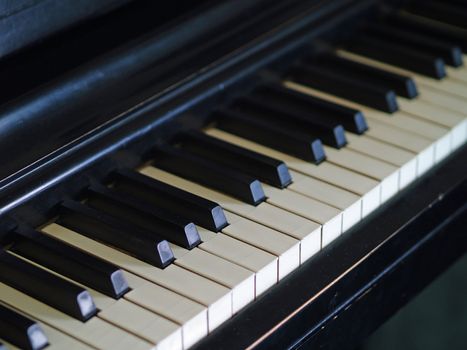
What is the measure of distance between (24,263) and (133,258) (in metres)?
0.14

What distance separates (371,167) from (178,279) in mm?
403

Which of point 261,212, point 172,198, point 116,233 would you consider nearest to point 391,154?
point 261,212

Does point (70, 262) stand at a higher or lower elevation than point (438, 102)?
higher

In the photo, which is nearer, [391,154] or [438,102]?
[391,154]

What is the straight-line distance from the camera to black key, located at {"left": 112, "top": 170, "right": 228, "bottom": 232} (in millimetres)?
1423

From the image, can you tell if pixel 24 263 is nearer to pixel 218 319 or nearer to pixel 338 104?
pixel 218 319

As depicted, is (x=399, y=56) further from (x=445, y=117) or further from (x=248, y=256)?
(x=248, y=256)

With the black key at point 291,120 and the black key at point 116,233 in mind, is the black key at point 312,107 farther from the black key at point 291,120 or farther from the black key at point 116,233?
the black key at point 116,233

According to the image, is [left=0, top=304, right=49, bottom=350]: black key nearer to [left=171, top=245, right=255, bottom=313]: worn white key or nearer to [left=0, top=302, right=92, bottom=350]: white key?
[left=0, top=302, right=92, bottom=350]: white key

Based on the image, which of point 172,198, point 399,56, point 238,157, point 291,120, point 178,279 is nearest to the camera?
point 178,279

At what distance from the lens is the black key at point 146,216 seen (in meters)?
1.38

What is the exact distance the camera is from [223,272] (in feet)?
4.36

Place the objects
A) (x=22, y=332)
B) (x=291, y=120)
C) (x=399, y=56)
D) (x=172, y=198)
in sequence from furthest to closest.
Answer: (x=399, y=56)
(x=291, y=120)
(x=172, y=198)
(x=22, y=332)

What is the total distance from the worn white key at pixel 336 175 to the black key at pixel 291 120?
6cm
